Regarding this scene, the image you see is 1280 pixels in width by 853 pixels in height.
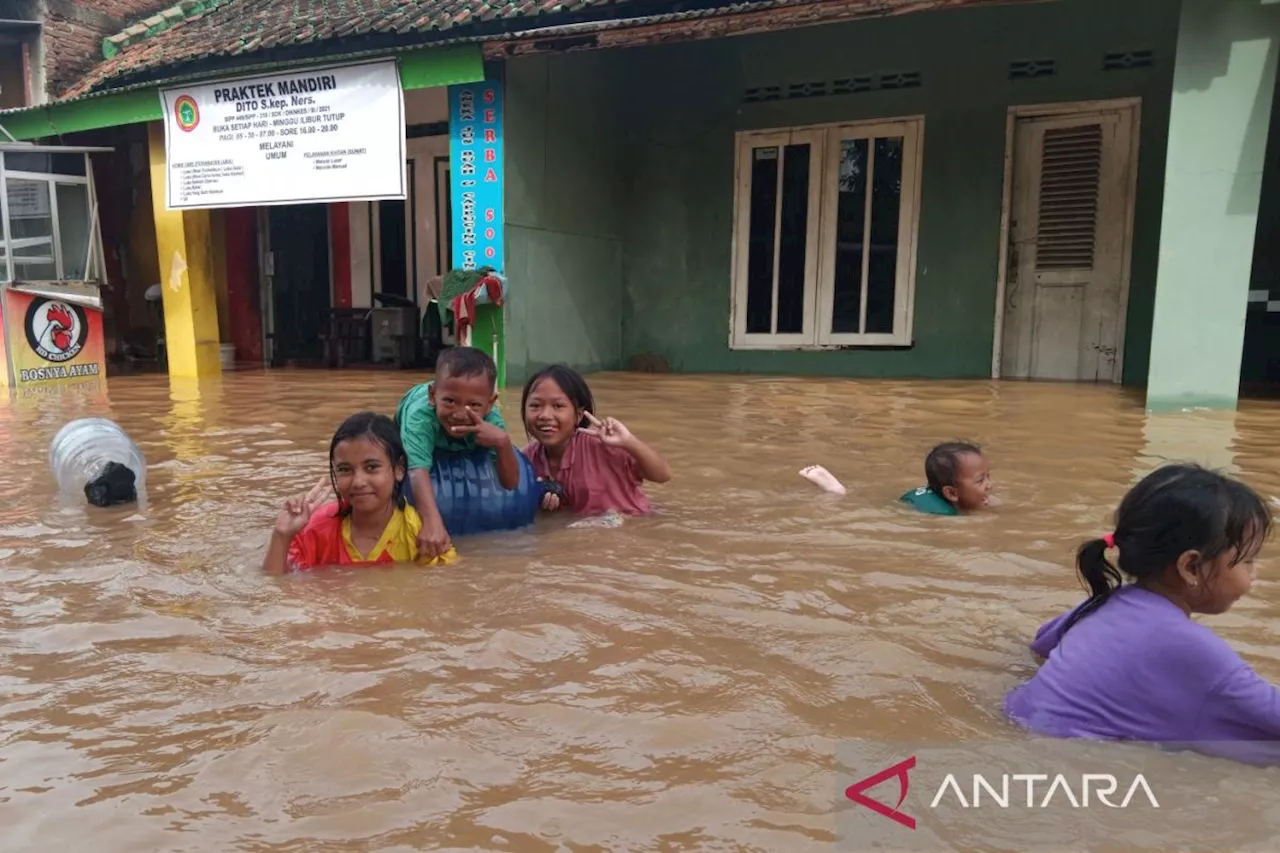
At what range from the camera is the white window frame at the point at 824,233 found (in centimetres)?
1010

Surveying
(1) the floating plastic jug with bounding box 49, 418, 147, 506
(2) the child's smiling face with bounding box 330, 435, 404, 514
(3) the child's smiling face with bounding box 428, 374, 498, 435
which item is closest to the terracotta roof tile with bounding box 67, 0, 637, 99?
(1) the floating plastic jug with bounding box 49, 418, 147, 506

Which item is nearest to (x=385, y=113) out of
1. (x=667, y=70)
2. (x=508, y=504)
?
(x=667, y=70)

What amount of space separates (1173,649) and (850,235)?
894 centimetres

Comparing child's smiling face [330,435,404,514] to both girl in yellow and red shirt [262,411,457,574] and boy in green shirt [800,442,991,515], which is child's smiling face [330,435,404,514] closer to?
girl in yellow and red shirt [262,411,457,574]

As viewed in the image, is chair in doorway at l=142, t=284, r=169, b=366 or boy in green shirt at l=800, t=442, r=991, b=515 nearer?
boy in green shirt at l=800, t=442, r=991, b=515

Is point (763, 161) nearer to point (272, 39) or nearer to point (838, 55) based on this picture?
point (838, 55)

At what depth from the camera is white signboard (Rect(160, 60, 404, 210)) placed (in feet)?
29.9

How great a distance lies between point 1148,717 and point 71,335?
10.9 metres

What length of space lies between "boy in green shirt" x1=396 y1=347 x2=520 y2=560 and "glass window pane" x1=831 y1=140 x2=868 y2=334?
7.49 meters

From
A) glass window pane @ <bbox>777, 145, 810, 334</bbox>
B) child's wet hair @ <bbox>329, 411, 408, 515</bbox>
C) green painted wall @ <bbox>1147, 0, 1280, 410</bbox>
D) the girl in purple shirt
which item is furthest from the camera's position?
glass window pane @ <bbox>777, 145, 810, 334</bbox>

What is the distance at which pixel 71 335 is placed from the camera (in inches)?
396

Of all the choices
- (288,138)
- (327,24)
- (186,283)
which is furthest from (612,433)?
(186,283)

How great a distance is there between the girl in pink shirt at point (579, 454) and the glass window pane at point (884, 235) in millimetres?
6920

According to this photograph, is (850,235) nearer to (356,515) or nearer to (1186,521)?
(356,515)
